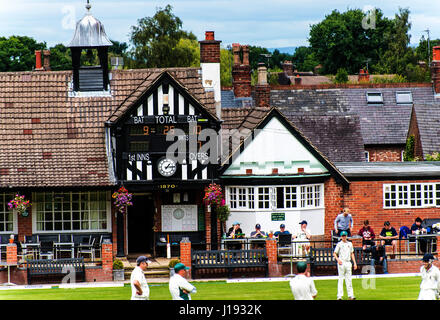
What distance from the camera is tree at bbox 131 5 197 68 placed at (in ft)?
223

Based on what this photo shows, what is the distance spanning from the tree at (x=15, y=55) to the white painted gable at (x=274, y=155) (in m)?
62.8

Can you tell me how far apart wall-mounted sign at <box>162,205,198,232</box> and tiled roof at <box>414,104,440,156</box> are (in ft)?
59.8

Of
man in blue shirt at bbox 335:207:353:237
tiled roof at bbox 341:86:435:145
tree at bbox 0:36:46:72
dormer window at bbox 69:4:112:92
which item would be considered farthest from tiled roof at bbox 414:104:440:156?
tree at bbox 0:36:46:72

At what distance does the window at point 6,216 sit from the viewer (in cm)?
3275

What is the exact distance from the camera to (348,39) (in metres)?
98.6

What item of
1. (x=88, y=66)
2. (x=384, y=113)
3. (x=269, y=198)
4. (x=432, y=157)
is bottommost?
(x=269, y=198)

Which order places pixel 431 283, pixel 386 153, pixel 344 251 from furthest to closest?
1. pixel 386 153
2. pixel 344 251
3. pixel 431 283

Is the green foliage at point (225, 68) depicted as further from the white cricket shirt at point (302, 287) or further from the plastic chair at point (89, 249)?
the white cricket shirt at point (302, 287)

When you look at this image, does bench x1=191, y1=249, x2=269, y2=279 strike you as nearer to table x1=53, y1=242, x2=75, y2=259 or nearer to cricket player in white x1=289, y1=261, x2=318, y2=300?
table x1=53, y1=242, x2=75, y2=259

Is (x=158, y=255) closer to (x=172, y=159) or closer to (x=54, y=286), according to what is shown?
(x=172, y=159)

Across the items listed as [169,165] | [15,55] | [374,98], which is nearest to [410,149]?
[374,98]

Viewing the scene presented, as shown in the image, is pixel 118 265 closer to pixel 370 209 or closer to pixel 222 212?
pixel 222 212

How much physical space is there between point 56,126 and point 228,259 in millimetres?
8440

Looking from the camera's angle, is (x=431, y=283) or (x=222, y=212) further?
(x=222, y=212)
